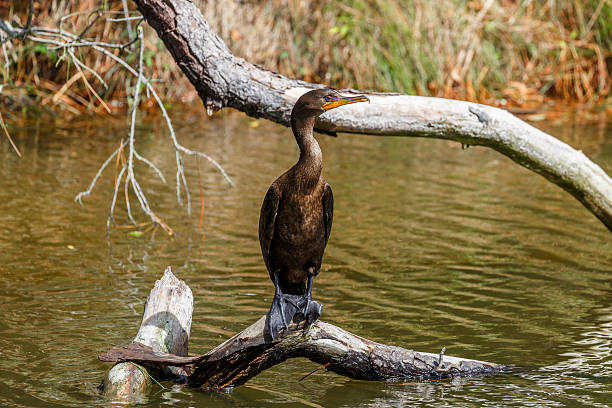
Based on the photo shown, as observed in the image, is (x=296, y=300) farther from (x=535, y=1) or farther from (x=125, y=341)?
(x=535, y=1)

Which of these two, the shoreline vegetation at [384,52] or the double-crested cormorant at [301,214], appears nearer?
the double-crested cormorant at [301,214]

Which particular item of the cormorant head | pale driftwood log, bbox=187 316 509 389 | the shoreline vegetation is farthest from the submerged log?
the shoreline vegetation

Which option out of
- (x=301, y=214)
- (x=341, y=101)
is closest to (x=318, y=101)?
(x=341, y=101)

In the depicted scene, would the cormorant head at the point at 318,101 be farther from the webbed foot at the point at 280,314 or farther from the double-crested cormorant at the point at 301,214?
the webbed foot at the point at 280,314

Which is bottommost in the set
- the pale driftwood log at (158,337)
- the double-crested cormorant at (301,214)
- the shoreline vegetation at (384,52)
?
the pale driftwood log at (158,337)

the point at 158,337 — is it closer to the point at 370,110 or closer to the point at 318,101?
the point at 318,101

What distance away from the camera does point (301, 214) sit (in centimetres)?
399

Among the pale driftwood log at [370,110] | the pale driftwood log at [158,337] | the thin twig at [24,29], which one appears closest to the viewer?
the pale driftwood log at [158,337]

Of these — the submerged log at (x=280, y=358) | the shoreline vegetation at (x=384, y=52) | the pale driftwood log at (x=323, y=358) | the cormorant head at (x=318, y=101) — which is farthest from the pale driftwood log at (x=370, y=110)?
the shoreline vegetation at (x=384, y=52)

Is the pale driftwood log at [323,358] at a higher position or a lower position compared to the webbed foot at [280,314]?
lower

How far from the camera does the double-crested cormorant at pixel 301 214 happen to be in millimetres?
3947

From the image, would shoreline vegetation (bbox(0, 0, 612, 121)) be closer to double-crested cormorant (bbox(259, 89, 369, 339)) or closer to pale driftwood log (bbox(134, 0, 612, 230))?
pale driftwood log (bbox(134, 0, 612, 230))

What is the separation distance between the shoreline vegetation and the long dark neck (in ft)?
26.0

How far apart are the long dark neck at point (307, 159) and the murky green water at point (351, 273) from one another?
1.05 meters
